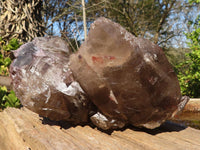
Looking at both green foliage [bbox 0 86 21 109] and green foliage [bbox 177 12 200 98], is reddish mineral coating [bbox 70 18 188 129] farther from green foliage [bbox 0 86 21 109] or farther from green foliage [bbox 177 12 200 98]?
green foliage [bbox 177 12 200 98]

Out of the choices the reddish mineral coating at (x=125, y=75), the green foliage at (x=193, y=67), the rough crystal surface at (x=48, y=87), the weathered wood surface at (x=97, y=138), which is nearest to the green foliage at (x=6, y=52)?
the weathered wood surface at (x=97, y=138)

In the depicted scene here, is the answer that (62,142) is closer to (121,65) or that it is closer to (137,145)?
(137,145)

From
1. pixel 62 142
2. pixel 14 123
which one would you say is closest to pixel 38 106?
pixel 62 142

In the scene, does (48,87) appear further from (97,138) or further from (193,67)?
(193,67)

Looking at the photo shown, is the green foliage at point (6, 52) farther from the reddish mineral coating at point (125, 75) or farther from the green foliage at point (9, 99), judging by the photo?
the reddish mineral coating at point (125, 75)

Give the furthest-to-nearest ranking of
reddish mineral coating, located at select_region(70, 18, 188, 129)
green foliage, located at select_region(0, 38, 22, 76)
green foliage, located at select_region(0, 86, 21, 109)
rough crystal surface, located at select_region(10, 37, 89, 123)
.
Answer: green foliage, located at select_region(0, 38, 22, 76), green foliage, located at select_region(0, 86, 21, 109), rough crystal surface, located at select_region(10, 37, 89, 123), reddish mineral coating, located at select_region(70, 18, 188, 129)

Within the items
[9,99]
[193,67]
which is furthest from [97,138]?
[193,67]

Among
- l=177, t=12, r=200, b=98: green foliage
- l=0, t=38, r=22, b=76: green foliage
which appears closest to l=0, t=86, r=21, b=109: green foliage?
l=0, t=38, r=22, b=76: green foliage
